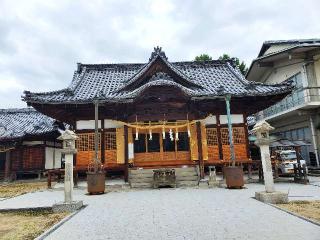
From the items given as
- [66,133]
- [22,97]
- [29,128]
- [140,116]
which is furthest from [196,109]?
[29,128]

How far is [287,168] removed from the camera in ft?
60.5

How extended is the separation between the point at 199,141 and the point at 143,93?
444 centimetres

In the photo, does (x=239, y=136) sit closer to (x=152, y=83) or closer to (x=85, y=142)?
(x=152, y=83)

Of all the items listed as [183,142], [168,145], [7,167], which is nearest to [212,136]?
[183,142]

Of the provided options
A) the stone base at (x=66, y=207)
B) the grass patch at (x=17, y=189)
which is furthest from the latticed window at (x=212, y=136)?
the grass patch at (x=17, y=189)

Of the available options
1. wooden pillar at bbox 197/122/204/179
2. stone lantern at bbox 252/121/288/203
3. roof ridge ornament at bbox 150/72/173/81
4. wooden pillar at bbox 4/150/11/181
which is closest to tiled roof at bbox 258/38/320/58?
roof ridge ornament at bbox 150/72/173/81

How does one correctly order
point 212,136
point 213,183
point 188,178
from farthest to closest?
point 212,136, point 188,178, point 213,183

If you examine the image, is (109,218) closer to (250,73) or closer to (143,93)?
(143,93)

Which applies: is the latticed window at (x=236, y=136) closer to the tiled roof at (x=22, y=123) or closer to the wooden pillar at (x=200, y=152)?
the wooden pillar at (x=200, y=152)

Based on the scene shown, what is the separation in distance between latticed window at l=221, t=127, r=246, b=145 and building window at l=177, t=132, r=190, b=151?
2255 millimetres

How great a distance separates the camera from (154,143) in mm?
17625

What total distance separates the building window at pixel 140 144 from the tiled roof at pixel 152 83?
297cm

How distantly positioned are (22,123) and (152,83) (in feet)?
66.0

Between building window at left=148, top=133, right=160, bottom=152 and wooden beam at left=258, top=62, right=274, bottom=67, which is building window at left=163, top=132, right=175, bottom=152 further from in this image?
wooden beam at left=258, top=62, right=274, bottom=67
